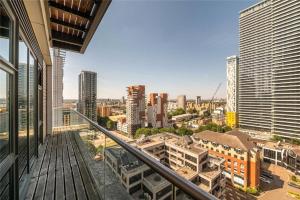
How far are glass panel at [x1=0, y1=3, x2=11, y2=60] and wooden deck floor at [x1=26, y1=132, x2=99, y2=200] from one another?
1.77 meters

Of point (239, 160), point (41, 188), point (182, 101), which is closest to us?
point (41, 188)

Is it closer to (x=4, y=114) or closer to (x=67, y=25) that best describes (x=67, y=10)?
(x=67, y=25)

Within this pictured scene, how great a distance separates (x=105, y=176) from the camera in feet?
5.74

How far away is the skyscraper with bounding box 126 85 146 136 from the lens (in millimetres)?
41719

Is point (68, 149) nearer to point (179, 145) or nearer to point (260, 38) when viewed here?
point (179, 145)

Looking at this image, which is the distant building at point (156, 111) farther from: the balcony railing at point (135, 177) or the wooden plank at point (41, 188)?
the balcony railing at point (135, 177)

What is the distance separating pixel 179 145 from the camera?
57.8 feet

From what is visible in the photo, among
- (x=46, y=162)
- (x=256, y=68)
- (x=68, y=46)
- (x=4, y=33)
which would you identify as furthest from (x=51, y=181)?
(x=256, y=68)

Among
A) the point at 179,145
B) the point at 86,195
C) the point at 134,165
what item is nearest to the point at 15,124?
the point at 86,195

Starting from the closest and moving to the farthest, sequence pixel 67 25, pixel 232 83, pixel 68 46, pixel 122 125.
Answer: pixel 67 25 < pixel 68 46 < pixel 122 125 < pixel 232 83

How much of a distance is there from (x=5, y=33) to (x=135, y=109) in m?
40.9

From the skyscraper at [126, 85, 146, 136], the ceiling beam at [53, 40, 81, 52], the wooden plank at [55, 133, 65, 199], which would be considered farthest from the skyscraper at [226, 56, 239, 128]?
the wooden plank at [55, 133, 65, 199]

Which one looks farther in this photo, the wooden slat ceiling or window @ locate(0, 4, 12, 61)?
the wooden slat ceiling

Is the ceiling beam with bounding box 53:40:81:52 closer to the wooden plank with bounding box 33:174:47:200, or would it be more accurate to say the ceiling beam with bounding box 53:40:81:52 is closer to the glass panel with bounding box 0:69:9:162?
the glass panel with bounding box 0:69:9:162
